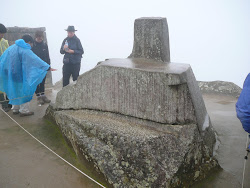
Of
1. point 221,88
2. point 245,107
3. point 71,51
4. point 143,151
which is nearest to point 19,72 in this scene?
point 71,51

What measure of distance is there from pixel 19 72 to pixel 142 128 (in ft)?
Answer: 11.3

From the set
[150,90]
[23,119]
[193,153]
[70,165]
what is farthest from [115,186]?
[23,119]

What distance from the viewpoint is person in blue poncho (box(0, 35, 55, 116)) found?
5.27 metres

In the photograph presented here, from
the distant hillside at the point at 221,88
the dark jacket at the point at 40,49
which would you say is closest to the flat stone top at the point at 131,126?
the dark jacket at the point at 40,49

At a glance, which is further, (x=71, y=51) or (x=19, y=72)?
(x=71, y=51)

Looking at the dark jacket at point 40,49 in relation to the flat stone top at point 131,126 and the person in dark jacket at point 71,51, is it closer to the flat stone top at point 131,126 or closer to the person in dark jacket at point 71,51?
the person in dark jacket at point 71,51

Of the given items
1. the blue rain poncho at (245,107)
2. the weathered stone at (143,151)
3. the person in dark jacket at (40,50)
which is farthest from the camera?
the person in dark jacket at (40,50)

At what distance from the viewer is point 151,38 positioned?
14.3ft

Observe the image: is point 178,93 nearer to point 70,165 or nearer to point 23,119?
point 70,165

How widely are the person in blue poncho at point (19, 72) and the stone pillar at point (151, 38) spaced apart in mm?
2461

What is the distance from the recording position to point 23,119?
549cm

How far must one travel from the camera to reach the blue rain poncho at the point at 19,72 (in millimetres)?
5270

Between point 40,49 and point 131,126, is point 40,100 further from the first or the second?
point 131,126

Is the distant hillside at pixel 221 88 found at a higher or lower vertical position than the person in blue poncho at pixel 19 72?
lower
